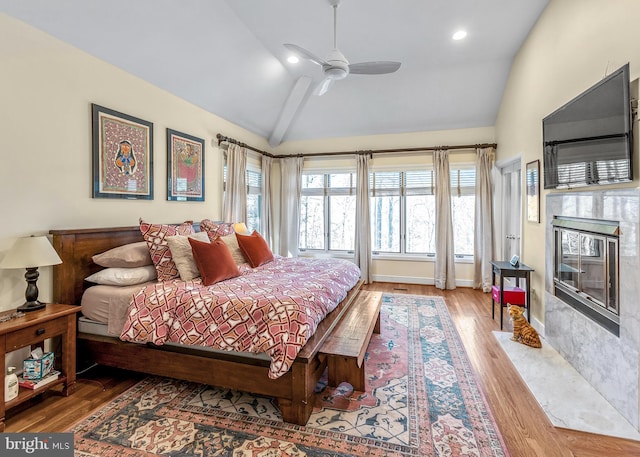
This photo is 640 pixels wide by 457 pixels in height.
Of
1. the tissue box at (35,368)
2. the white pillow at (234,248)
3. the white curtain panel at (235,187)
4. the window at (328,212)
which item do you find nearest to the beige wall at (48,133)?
the tissue box at (35,368)

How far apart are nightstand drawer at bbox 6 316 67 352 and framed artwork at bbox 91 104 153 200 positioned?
1207 mm

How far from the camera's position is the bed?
1.97 m

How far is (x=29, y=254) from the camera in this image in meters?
2.12

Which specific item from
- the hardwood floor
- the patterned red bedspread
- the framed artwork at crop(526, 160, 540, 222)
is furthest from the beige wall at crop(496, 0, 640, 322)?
the patterned red bedspread

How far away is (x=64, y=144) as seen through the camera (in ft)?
8.59

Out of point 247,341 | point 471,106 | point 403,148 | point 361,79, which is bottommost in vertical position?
point 247,341

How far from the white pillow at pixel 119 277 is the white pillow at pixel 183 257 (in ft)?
0.95

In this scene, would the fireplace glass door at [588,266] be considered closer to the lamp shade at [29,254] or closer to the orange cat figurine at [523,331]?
the orange cat figurine at [523,331]

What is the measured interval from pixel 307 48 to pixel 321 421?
13.1 feet

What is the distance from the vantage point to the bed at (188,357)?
1971 millimetres

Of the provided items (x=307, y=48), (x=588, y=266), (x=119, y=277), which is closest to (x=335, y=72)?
(x=307, y=48)

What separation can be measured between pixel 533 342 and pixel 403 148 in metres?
3.67

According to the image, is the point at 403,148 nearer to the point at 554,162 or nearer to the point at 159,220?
the point at 554,162

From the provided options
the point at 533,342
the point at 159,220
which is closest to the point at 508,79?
the point at 533,342
